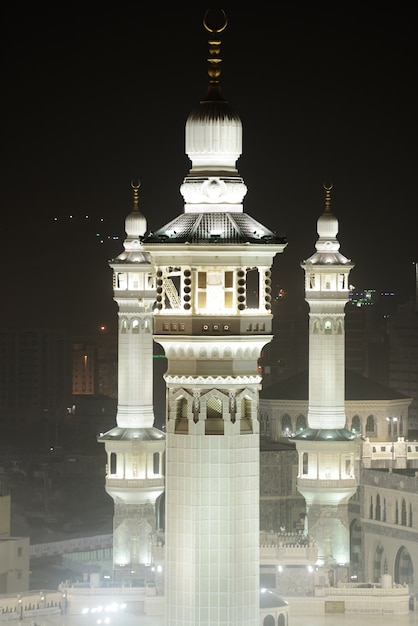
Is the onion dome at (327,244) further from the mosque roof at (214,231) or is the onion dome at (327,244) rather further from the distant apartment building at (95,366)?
the distant apartment building at (95,366)

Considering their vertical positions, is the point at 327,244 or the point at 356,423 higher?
the point at 327,244

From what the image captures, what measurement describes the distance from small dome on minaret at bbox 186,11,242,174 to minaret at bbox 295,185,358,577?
Answer: 42.5ft

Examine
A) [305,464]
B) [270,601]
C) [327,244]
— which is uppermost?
[327,244]

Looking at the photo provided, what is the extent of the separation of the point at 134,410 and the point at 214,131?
13.3m

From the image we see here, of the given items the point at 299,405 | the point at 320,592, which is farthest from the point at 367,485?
the point at 320,592

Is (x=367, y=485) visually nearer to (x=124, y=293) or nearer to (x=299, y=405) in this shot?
(x=299, y=405)

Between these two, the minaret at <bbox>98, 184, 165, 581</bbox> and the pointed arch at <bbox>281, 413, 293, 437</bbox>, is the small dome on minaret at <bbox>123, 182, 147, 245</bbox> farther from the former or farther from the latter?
the pointed arch at <bbox>281, 413, 293, 437</bbox>

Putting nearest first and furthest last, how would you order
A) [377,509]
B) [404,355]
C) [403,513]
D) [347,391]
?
[403,513], [377,509], [347,391], [404,355]

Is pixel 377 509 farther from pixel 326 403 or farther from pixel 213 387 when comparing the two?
pixel 213 387

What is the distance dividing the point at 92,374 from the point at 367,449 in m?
42.3

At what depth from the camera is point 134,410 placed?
36.7 meters

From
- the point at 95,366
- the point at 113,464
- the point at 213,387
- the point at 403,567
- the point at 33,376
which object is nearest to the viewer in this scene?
the point at 213,387

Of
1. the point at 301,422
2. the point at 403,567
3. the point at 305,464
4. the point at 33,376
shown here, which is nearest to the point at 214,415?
the point at 305,464

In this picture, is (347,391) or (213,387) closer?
(213,387)
